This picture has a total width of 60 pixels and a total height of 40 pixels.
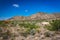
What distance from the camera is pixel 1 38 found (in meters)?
12.7

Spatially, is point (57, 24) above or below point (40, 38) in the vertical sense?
above

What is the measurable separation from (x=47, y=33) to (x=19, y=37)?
2.53 meters

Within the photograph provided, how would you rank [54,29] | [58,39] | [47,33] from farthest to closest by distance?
[54,29] < [47,33] < [58,39]

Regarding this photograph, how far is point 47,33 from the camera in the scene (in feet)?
44.4

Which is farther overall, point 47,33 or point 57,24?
point 57,24

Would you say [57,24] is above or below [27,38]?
above

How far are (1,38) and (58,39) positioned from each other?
188 inches

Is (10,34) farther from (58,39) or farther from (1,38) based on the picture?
(58,39)

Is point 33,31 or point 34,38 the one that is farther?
point 33,31

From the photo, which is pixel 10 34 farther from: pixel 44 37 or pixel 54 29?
pixel 54 29

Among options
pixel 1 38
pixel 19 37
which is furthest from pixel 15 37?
pixel 1 38

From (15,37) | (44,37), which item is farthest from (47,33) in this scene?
(15,37)

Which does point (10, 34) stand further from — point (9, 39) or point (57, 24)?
point (57, 24)

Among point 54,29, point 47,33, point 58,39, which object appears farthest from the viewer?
point 54,29
